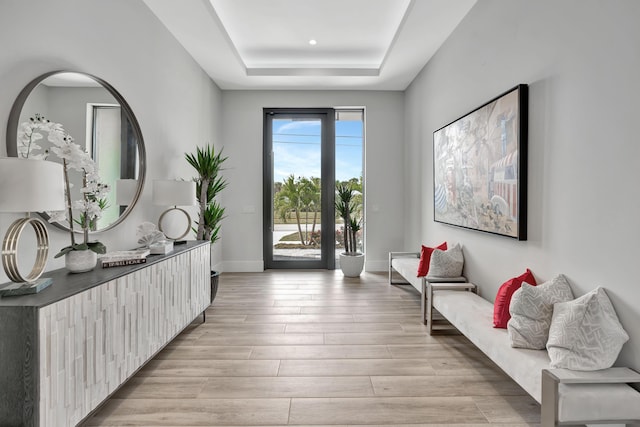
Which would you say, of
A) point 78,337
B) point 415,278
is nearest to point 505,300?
point 415,278

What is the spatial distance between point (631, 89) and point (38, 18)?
3.16 m

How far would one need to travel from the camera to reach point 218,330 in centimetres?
312

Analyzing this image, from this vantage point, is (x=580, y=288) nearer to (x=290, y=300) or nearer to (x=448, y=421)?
(x=448, y=421)

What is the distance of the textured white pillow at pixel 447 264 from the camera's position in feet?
11.2

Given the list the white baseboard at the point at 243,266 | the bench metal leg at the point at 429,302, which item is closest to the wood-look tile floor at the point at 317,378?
the bench metal leg at the point at 429,302

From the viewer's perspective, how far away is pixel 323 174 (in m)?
5.73

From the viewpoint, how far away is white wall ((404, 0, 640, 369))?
1.62m

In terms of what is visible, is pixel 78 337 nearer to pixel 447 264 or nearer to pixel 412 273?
pixel 447 264

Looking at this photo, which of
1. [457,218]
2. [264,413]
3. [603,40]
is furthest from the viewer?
[457,218]

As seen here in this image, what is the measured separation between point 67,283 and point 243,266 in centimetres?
392

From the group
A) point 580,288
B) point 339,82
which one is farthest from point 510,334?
point 339,82

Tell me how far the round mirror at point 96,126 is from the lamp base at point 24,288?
21.3 inches

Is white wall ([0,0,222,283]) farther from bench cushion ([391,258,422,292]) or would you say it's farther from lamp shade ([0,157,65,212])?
bench cushion ([391,258,422,292])

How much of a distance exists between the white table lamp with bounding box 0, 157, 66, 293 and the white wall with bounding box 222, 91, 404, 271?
13.1ft
